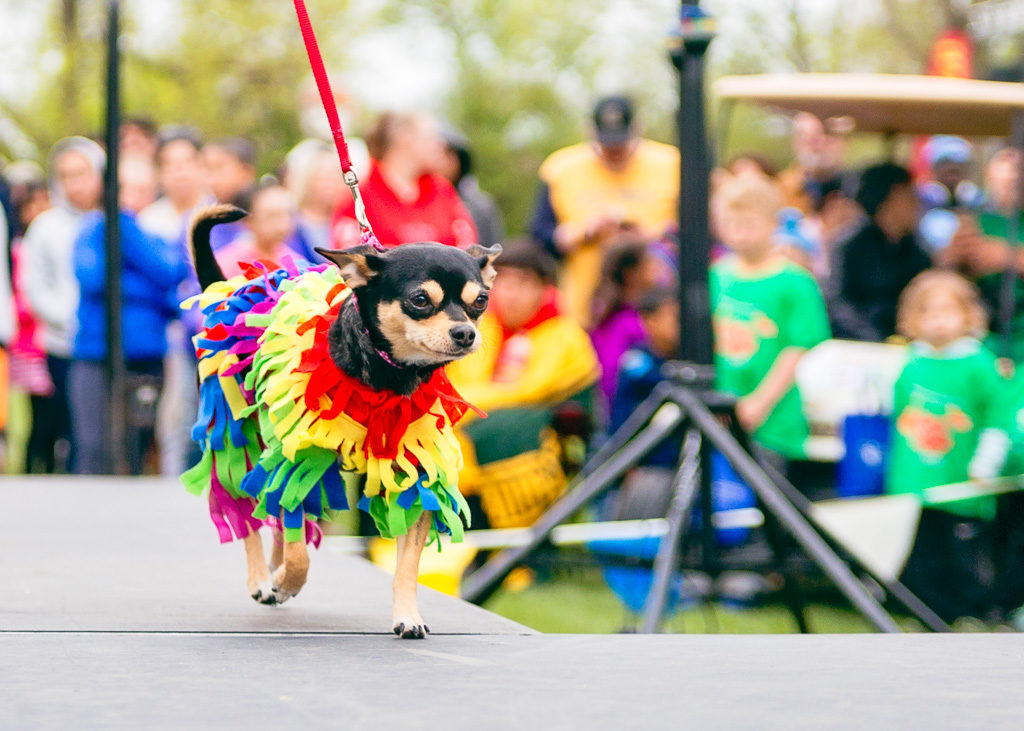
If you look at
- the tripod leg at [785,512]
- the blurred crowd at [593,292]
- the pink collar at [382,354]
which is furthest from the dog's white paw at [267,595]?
the blurred crowd at [593,292]

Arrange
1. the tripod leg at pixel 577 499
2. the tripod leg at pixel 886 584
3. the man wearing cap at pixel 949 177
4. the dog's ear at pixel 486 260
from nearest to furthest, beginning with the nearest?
the dog's ear at pixel 486 260 → the tripod leg at pixel 577 499 → the tripod leg at pixel 886 584 → the man wearing cap at pixel 949 177

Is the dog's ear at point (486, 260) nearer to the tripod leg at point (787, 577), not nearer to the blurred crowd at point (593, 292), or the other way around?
the tripod leg at point (787, 577)

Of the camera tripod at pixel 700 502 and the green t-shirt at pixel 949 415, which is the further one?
the green t-shirt at pixel 949 415

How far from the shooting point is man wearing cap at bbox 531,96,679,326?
716 centimetres

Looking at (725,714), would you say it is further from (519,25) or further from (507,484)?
(519,25)

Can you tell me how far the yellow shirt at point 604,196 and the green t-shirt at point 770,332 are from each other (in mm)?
1336

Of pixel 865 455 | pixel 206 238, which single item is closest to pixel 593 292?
pixel 865 455

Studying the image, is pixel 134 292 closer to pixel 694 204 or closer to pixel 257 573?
pixel 694 204

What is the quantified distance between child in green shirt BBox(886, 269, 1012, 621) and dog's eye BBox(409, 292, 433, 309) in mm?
3154

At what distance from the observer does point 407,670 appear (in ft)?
8.13

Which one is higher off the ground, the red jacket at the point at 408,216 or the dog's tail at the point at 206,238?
the red jacket at the point at 408,216

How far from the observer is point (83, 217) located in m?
7.55

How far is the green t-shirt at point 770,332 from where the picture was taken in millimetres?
5820

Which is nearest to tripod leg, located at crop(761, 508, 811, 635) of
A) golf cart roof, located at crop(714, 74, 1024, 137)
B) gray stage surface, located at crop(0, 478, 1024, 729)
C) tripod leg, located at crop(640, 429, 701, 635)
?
tripod leg, located at crop(640, 429, 701, 635)
